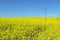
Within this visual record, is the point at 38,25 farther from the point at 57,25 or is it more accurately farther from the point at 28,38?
the point at 28,38

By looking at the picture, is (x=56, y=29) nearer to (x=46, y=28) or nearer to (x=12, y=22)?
(x=46, y=28)

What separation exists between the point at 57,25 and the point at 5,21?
356 centimetres

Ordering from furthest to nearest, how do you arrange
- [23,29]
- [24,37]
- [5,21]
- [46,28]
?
[5,21]
[46,28]
[23,29]
[24,37]

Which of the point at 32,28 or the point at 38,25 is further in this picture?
the point at 38,25

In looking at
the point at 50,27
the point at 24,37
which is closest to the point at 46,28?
the point at 50,27

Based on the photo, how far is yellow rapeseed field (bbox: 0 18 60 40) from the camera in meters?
11.8

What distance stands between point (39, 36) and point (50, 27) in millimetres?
2120

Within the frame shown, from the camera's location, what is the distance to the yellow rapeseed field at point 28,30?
1179 cm

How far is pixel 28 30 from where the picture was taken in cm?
1284

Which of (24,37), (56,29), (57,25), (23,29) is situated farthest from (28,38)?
(57,25)

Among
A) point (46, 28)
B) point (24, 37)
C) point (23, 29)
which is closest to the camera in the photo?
point (24, 37)

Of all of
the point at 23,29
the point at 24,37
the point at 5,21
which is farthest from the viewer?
the point at 5,21

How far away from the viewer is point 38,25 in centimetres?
1438

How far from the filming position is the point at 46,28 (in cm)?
1402
